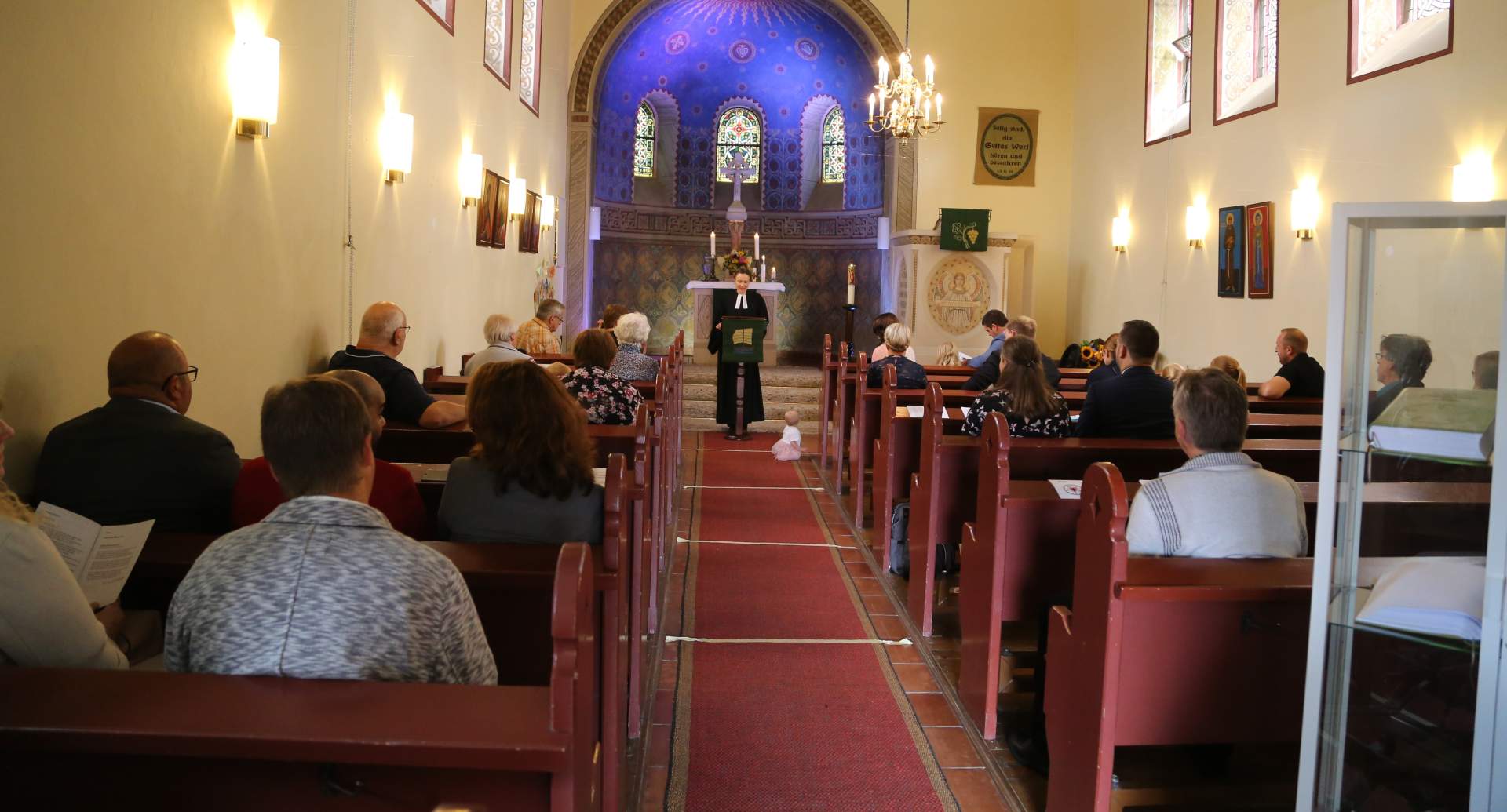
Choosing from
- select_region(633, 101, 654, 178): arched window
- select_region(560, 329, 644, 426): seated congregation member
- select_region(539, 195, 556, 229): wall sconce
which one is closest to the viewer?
select_region(560, 329, 644, 426): seated congregation member

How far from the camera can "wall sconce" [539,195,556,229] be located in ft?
38.1

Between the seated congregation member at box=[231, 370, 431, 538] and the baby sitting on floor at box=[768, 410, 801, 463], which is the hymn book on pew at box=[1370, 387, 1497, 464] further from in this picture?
the baby sitting on floor at box=[768, 410, 801, 463]

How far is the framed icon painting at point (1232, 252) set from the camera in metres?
9.50

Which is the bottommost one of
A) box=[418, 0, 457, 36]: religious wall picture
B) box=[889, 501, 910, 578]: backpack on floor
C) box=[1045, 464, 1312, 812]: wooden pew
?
box=[889, 501, 910, 578]: backpack on floor

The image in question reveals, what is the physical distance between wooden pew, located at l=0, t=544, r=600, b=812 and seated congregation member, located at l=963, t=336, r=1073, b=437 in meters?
3.44

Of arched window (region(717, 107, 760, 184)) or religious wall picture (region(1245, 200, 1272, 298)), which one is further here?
arched window (region(717, 107, 760, 184))

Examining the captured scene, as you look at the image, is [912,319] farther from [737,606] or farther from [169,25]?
[169,25]

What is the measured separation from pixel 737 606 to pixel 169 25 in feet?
10.2

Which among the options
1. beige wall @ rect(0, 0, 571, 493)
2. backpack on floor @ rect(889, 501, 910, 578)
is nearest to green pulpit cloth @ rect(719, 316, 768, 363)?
beige wall @ rect(0, 0, 571, 493)

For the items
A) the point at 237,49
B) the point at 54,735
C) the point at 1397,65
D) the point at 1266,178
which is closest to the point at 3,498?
the point at 54,735

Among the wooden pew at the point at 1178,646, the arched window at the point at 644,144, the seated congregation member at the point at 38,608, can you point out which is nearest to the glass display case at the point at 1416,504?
the wooden pew at the point at 1178,646

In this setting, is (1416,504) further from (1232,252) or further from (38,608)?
(1232,252)

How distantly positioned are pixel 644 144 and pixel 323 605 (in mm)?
15319

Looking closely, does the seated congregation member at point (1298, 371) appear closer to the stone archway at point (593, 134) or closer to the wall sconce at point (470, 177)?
the wall sconce at point (470, 177)
